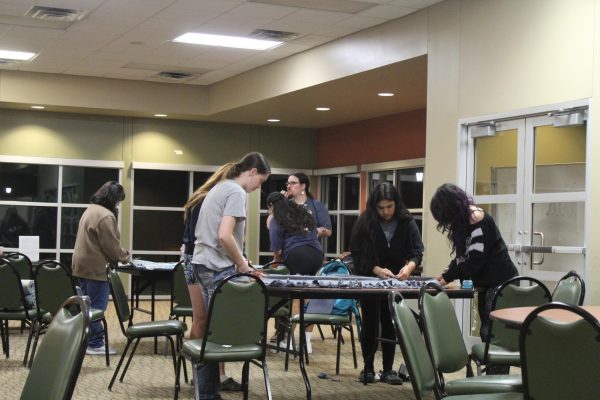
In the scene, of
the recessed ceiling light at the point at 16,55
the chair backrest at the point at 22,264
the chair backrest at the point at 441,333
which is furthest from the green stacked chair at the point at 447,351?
the recessed ceiling light at the point at 16,55

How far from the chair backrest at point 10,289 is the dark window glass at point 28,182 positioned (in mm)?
6958

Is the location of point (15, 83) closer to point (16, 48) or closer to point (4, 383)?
point (16, 48)

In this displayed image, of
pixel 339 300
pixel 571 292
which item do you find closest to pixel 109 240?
pixel 339 300

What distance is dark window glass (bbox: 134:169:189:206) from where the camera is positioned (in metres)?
14.7

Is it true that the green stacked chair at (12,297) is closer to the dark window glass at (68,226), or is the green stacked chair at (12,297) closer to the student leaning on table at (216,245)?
the student leaning on table at (216,245)

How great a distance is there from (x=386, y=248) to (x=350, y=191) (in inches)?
308

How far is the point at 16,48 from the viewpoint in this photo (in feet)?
36.9

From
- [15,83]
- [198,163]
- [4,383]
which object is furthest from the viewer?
[198,163]

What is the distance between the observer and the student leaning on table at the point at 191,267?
575 cm

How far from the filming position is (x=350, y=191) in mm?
14547

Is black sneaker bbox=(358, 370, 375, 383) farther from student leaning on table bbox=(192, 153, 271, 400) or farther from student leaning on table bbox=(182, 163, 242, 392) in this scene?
student leaning on table bbox=(192, 153, 271, 400)

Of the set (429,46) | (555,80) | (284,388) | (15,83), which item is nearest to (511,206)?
(555,80)

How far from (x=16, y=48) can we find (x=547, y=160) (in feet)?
22.1

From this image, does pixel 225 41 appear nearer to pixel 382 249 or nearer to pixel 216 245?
pixel 382 249
